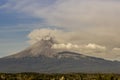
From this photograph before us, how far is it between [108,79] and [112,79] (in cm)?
710

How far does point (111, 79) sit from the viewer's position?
19125 cm

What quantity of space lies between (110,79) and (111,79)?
157 centimetres

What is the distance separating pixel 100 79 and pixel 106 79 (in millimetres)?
9656

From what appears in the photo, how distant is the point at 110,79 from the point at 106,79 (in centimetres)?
721

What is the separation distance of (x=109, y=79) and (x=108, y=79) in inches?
174

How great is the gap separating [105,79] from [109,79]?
695cm

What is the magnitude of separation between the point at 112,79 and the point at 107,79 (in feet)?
22.2

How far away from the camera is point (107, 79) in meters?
184

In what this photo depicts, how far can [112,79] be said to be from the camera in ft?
622

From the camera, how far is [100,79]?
192750mm

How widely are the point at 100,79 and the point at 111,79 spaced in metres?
6.02

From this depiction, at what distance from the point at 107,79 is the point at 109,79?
397 centimetres

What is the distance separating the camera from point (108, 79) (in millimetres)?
183250

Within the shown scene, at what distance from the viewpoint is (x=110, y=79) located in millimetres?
189875
